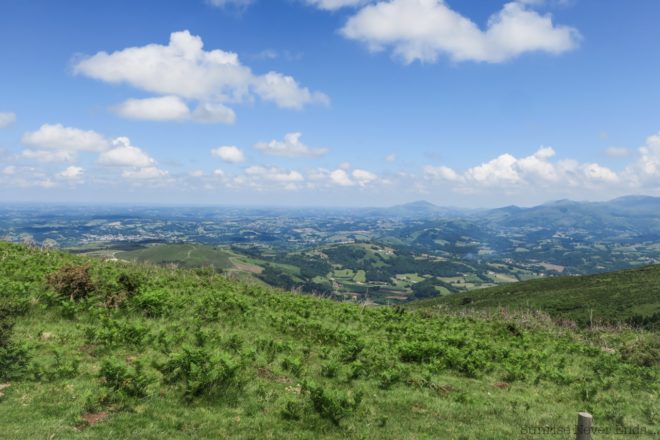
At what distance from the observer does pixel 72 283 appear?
2305 centimetres

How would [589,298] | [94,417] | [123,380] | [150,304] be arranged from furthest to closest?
[589,298] → [150,304] → [123,380] → [94,417]

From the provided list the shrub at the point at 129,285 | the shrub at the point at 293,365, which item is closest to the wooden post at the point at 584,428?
the shrub at the point at 293,365

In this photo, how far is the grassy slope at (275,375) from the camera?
481 inches

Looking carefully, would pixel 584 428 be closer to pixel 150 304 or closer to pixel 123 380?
pixel 123 380

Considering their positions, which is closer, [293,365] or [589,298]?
[293,365]

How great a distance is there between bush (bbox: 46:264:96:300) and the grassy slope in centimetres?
78

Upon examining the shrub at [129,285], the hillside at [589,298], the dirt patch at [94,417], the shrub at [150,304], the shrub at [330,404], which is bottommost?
the hillside at [589,298]

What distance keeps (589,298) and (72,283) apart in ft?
370

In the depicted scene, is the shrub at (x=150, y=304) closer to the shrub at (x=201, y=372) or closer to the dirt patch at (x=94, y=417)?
the shrub at (x=201, y=372)

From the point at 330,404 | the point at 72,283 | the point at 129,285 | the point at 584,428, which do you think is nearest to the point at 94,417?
the point at 330,404

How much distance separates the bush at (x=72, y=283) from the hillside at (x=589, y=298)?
228 ft

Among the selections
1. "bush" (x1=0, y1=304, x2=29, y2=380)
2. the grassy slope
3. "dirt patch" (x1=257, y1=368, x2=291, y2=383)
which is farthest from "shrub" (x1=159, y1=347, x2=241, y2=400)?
"bush" (x1=0, y1=304, x2=29, y2=380)

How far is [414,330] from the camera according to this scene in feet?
93.1

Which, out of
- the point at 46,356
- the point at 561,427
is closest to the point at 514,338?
the point at 561,427
